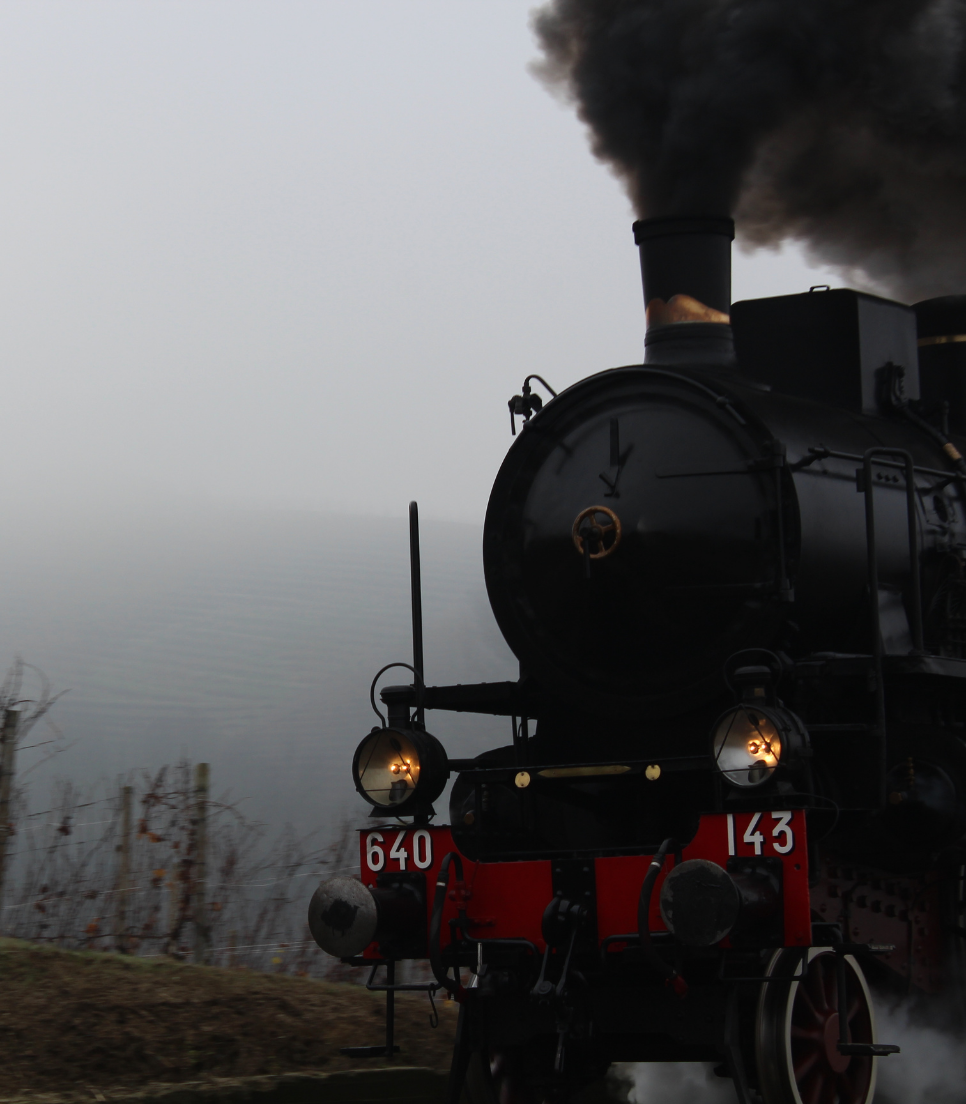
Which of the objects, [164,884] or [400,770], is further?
[164,884]

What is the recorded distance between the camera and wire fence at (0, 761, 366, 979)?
7.20m

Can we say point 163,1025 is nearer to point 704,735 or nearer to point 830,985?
point 704,735

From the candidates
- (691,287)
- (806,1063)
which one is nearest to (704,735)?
(806,1063)

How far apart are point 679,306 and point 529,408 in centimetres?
78

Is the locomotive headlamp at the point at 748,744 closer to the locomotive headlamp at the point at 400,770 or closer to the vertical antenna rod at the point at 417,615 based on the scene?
the locomotive headlamp at the point at 400,770

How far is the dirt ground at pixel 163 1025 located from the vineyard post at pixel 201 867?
0.68m

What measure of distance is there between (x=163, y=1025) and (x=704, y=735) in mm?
2327

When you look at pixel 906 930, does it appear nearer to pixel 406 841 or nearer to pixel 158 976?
pixel 406 841

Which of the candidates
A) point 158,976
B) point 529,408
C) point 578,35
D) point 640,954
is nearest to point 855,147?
point 578,35

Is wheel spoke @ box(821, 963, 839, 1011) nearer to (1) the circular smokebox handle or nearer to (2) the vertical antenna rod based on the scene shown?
(1) the circular smokebox handle

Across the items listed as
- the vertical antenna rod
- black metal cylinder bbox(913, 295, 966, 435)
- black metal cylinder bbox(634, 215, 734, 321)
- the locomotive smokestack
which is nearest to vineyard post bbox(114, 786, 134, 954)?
the vertical antenna rod

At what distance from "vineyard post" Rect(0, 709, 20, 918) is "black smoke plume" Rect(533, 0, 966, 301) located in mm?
3677

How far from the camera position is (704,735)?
578 cm

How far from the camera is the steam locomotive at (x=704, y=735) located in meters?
4.88
